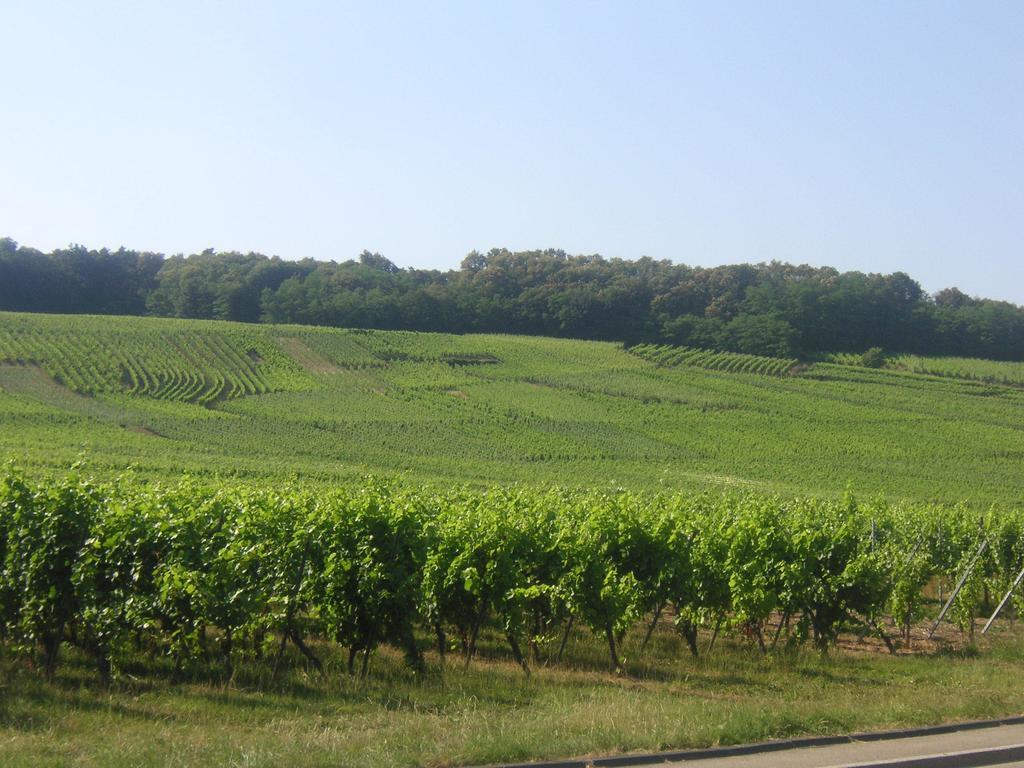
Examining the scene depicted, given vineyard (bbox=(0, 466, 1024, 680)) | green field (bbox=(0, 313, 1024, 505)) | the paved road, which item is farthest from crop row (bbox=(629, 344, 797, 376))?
the paved road

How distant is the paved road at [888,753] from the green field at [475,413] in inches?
1301

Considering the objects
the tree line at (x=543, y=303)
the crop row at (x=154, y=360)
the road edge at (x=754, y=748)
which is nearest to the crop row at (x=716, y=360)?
the tree line at (x=543, y=303)

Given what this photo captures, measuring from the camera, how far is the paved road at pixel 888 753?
8.02 m

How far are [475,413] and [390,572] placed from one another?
58.5 metres

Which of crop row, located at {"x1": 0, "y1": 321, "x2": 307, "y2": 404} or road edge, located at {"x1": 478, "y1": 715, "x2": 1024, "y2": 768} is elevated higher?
crop row, located at {"x1": 0, "y1": 321, "x2": 307, "y2": 404}

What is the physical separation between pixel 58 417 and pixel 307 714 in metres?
54.6

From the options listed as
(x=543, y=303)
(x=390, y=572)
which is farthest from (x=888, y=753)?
(x=543, y=303)

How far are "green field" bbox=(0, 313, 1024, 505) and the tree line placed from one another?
12.6 m

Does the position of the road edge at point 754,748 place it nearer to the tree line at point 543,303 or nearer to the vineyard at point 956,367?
the vineyard at point 956,367

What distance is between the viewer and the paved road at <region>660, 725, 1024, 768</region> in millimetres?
8023

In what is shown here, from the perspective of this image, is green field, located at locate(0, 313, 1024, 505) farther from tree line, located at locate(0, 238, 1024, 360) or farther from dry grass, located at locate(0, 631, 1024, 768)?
dry grass, located at locate(0, 631, 1024, 768)

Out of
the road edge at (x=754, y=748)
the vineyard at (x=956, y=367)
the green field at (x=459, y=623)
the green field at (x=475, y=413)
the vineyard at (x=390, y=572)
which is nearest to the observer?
the road edge at (x=754, y=748)

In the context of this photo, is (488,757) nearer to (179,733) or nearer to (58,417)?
(179,733)

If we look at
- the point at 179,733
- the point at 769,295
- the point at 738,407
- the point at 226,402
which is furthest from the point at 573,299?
the point at 179,733
